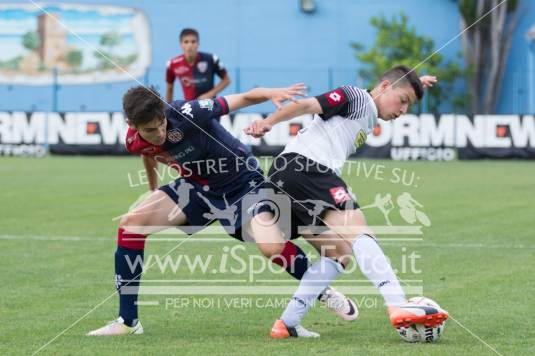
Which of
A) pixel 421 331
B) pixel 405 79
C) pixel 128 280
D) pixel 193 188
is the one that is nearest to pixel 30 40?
pixel 193 188

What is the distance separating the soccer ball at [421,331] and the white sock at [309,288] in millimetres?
692

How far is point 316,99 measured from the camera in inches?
264

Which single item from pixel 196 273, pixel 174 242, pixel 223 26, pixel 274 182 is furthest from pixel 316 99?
pixel 223 26

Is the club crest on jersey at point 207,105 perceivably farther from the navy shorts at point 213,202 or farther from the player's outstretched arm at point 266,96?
the navy shorts at point 213,202

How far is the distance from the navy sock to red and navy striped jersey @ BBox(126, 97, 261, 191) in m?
0.70

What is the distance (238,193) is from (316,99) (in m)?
1.11

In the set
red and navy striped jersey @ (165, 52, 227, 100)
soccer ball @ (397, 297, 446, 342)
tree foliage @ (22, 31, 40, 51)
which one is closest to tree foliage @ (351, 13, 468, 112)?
tree foliage @ (22, 31, 40, 51)

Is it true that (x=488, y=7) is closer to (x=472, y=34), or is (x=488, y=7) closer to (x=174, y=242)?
(x=472, y=34)

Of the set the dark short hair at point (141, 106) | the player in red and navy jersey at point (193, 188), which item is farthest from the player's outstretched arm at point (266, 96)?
the dark short hair at point (141, 106)

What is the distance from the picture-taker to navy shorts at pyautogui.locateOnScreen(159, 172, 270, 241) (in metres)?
7.38

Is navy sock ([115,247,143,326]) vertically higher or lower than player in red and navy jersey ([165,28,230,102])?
lower

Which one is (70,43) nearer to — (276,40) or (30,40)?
(30,40)

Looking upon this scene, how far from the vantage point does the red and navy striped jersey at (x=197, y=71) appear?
1562 centimetres

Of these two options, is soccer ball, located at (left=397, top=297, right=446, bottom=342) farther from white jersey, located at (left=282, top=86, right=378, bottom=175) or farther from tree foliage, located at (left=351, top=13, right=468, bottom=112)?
tree foliage, located at (left=351, top=13, right=468, bottom=112)
